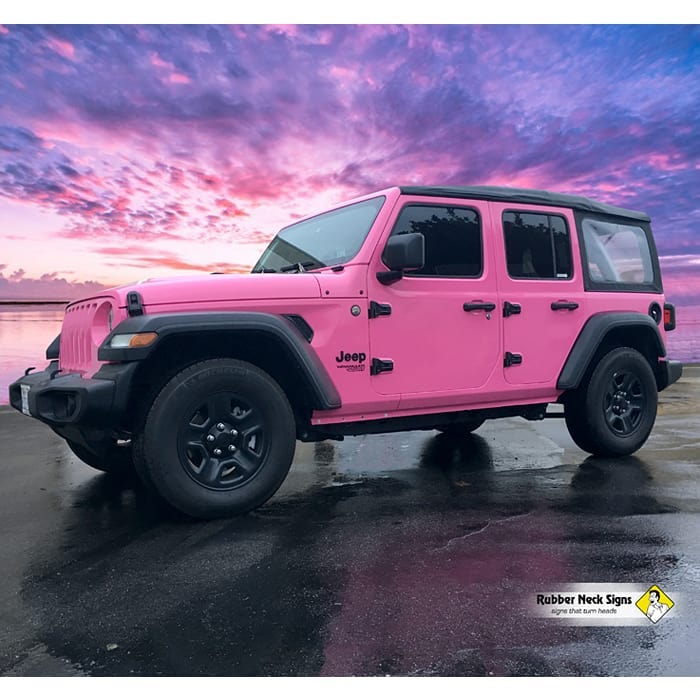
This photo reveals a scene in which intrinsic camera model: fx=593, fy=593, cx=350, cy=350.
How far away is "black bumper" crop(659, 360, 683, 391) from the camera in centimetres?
513

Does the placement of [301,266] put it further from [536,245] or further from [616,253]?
[616,253]

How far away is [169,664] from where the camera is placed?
6.25ft

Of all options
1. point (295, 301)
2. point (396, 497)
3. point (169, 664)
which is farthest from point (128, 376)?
point (396, 497)

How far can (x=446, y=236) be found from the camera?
161 inches

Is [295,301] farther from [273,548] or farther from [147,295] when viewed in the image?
[273,548]

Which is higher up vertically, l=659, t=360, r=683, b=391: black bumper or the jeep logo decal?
the jeep logo decal

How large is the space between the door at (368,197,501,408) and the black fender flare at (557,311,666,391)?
677 mm

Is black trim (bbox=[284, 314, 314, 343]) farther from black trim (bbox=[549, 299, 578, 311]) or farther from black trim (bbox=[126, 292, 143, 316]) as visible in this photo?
black trim (bbox=[549, 299, 578, 311])

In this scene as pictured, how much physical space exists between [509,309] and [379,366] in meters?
1.15

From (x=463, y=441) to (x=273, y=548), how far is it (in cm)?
327

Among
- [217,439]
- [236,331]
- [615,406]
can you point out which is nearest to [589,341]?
[615,406]

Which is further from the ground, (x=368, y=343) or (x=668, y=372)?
(x=368, y=343)

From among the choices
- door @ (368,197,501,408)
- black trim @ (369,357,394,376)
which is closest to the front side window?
door @ (368,197,501,408)

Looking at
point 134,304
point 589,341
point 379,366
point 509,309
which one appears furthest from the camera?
point 589,341
